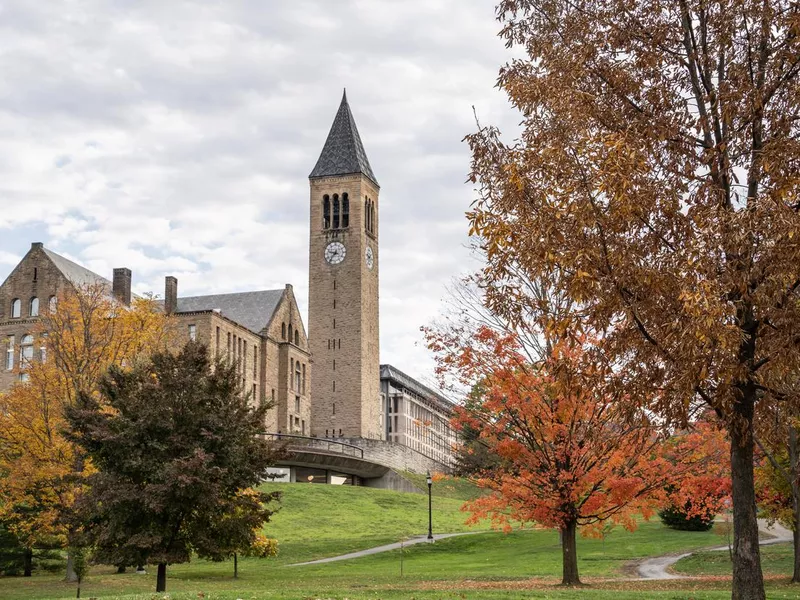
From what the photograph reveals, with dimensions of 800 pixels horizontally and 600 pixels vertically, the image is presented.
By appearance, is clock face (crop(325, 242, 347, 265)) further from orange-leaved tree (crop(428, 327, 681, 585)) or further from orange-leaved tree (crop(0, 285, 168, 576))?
orange-leaved tree (crop(428, 327, 681, 585))

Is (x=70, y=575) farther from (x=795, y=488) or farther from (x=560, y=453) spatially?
(x=795, y=488)

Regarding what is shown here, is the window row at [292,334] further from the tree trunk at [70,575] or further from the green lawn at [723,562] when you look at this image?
the green lawn at [723,562]

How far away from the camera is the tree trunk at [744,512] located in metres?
11.9

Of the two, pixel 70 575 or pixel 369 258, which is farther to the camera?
pixel 369 258

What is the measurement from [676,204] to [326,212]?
84477mm

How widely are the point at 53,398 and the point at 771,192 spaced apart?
24.3 meters

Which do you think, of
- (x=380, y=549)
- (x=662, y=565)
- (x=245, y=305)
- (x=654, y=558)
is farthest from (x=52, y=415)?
(x=245, y=305)

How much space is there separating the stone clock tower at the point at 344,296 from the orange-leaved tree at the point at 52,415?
57.0 m

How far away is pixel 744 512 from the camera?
12.0 metres

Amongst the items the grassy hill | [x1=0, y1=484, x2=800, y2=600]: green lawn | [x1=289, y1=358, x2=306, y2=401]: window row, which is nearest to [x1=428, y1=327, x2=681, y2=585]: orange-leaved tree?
[x1=0, y1=484, x2=800, y2=600]: green lawn

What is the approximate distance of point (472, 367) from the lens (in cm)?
2119

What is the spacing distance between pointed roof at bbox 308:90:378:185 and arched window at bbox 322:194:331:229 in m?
2.67

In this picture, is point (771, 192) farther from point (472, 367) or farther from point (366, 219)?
point (366, 219)

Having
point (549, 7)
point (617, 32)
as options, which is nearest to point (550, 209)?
point (617, 32)
